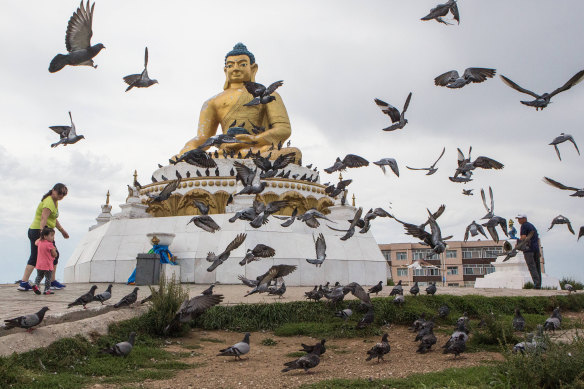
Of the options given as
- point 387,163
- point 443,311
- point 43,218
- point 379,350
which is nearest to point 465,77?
point 387,163

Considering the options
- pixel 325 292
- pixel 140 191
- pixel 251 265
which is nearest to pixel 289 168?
pixel 140 191

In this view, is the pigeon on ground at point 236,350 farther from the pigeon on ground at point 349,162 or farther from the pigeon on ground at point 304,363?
the pigeon on ground at point 349,162

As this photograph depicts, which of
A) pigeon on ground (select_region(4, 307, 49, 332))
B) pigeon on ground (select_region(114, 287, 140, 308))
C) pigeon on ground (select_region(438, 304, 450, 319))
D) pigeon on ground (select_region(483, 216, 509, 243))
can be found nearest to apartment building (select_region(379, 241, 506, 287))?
pigeon on ground (select_region(483, 216, 509, 243))

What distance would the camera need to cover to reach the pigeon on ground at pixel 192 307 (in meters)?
8.95

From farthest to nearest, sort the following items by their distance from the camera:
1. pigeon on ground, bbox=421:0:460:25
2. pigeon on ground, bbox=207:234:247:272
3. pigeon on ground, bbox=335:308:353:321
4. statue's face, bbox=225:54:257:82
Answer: statue's face, bbox=225:54:257:82
pigeon on ground, bbox=207:234:247:272
pigeon on ground, bbox=335:308:353:321
pigeon on ground, bbox=421:0:460:25

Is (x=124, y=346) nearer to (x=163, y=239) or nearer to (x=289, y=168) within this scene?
(x=163, y=239)

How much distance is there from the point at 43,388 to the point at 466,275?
178 feet

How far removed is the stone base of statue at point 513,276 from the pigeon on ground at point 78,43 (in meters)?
15.8

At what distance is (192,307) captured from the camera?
892 cm

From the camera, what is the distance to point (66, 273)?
60.1ft

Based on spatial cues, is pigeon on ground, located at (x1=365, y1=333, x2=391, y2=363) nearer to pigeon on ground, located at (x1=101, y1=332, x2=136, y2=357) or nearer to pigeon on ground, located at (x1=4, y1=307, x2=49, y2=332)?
pigeon on ground, located at (x1=101, y1=332, x2=136, y2=357)

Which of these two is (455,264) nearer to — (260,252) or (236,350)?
(260,252)

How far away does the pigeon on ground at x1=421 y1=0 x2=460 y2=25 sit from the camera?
8656 millimetres

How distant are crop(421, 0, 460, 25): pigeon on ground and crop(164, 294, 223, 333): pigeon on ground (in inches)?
229
